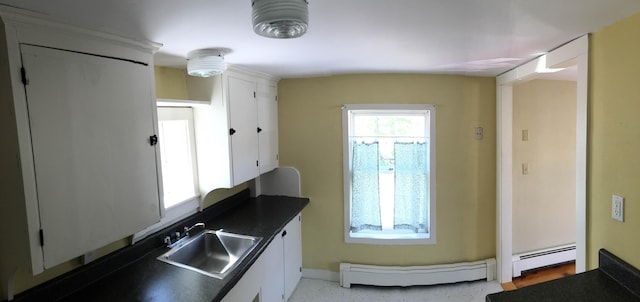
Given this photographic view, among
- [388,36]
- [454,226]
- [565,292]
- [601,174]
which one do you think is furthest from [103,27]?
[454,226]

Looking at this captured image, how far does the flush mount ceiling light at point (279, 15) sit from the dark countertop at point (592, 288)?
57.7 inches

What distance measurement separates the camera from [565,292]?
4.49 ft

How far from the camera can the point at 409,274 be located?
2795 millimetres

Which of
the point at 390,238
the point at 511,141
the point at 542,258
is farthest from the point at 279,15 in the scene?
the point at 542,258

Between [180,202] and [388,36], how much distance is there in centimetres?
175

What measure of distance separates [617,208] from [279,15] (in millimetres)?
1799

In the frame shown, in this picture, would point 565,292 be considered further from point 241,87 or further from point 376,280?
point 241,87

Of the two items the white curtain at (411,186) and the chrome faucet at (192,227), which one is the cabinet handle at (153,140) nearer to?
the chrome faucet at (192,227)

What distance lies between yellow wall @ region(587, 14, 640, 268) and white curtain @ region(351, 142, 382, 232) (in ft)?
5.11

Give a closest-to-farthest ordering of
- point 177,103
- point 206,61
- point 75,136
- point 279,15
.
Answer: point 279,15
point 75,136
point 206,61
point 177,103

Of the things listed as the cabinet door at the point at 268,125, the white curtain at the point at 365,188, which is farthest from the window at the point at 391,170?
the cabinet door at the point at 268,125

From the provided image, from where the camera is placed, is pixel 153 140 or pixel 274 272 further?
pixel 274 272

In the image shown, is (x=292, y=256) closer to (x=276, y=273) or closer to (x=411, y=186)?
(x=276, y=273)

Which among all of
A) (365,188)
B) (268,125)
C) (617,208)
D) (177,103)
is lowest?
(365,188)
